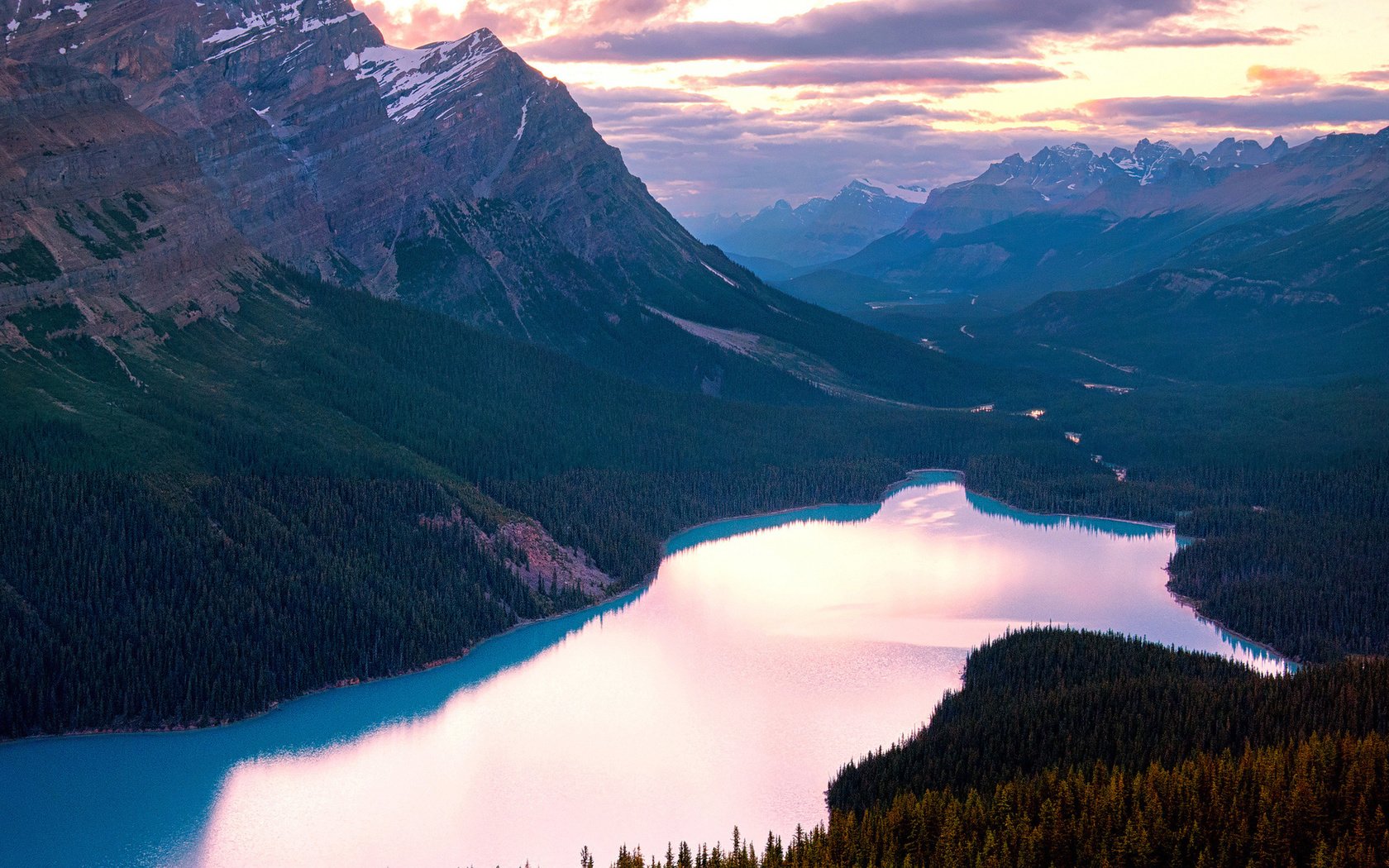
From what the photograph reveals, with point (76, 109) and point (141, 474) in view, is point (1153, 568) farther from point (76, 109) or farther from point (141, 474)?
point (76, 109)

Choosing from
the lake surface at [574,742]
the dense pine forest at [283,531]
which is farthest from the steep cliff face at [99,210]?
the lake surface at [574,742]

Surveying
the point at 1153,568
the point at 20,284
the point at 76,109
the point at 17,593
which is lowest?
the point at 1153,568

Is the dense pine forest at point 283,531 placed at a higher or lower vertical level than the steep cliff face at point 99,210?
lower

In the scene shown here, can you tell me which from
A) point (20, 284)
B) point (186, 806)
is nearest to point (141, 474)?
point (20, 284)

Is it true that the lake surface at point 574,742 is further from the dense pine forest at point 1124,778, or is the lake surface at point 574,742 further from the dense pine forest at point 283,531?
the dense pine forest at point 1124,778

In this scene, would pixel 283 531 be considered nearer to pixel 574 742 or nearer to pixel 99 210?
pixel 574 742

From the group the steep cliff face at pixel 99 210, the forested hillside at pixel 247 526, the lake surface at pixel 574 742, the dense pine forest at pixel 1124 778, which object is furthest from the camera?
the steep cliff face at pixel 99 210

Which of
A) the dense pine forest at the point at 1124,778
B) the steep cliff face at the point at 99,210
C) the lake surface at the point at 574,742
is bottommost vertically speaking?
Result: the lake surface at the point at 574,742

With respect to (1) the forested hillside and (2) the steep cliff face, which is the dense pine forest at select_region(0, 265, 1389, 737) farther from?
(2) the steep cliff face
